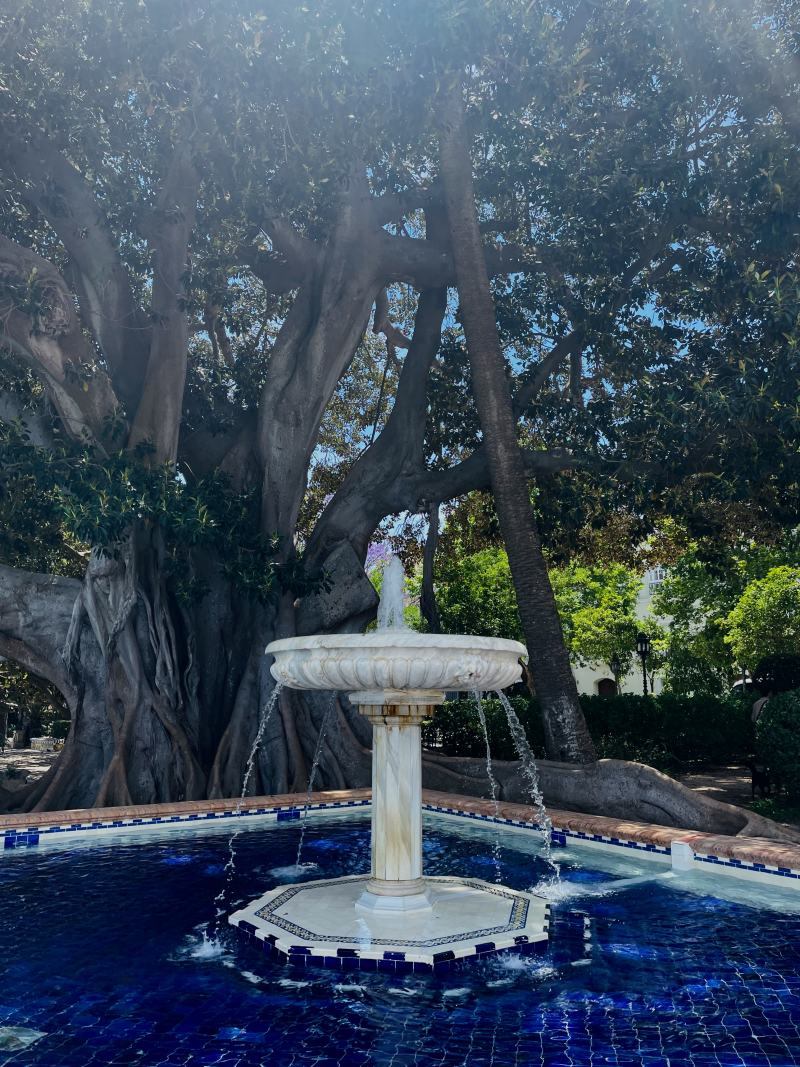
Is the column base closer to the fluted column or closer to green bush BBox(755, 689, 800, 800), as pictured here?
the fluted column

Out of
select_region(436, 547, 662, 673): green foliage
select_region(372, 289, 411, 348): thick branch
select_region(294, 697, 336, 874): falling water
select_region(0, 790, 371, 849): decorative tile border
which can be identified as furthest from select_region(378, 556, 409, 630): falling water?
select_region(436, 547, 662, 673): green foliage

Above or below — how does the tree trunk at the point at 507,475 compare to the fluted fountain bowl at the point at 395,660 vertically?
above

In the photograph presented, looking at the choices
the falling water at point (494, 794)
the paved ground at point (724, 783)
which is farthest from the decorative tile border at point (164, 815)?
the paved ground at point (724, 783)

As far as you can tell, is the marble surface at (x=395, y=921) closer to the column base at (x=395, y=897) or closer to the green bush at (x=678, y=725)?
the column base at (x=395, y=897)

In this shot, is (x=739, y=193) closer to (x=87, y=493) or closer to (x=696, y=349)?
(x=696, y=349)

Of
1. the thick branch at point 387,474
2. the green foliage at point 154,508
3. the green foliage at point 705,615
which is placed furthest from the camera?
the green foliage at point 705,615

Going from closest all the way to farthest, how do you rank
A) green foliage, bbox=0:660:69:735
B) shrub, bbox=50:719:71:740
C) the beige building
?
green foliage, bbox=0:660:69:735 → shrub, bbox=50:719:71:740 → the beige building

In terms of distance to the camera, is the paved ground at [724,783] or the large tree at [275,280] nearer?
the large tree at [275,280]

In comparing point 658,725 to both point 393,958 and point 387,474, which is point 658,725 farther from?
point 393,958

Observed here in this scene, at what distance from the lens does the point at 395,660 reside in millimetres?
4699

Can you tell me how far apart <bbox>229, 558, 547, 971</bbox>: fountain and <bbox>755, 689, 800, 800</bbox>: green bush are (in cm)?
550

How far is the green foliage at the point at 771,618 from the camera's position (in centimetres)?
2267

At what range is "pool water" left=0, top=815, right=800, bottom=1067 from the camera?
3.51 metres

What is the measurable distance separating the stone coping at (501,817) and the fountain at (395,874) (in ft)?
6.94
